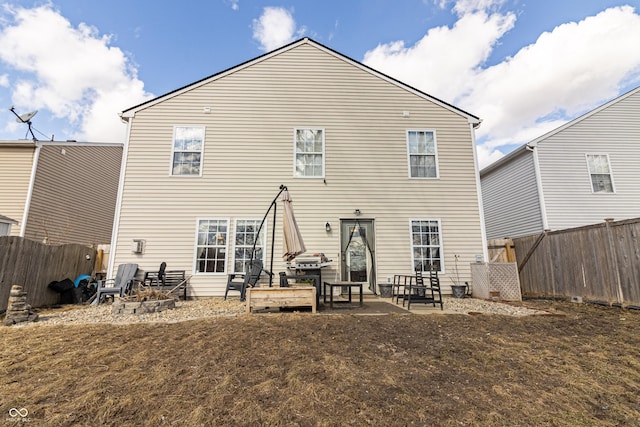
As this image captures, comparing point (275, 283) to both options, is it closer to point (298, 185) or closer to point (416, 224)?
point (298, 185)

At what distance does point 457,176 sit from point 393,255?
3.25 metres

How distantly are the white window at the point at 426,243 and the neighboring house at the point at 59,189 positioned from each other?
12081 mm

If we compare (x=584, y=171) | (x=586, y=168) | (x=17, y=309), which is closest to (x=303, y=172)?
(x=17, y=309)

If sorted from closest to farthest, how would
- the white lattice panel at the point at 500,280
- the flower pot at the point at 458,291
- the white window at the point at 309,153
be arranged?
the white lattice panel at the point at 500,280
the flower pot at the point at 458,291
the white window at the point at 309,153

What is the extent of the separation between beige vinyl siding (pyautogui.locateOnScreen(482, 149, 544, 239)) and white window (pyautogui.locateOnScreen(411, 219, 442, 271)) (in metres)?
4.84

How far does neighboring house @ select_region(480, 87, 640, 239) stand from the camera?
1026 cm

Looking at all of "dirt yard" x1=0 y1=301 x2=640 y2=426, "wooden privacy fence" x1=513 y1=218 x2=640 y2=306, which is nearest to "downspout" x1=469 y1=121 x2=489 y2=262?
"wooden privacy fence" x1=513 y1=218 x2=640 y2=306

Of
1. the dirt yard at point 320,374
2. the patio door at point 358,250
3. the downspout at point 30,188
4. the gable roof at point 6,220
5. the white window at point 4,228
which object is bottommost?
the dirt yard at point 320,374

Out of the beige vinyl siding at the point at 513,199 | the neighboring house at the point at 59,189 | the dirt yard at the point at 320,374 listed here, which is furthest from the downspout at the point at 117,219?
the beige vinyl siding at the point at 513,199

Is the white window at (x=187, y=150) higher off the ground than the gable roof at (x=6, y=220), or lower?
higher

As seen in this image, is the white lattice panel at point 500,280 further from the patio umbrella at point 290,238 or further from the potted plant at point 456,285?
the patio umbrella at point 290,238

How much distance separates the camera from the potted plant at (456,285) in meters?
7.84

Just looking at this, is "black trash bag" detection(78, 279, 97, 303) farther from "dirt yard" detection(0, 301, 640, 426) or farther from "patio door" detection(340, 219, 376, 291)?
"patio door" detection(340, 219, 376, 291)

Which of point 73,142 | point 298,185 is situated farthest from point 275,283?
point 73,142
